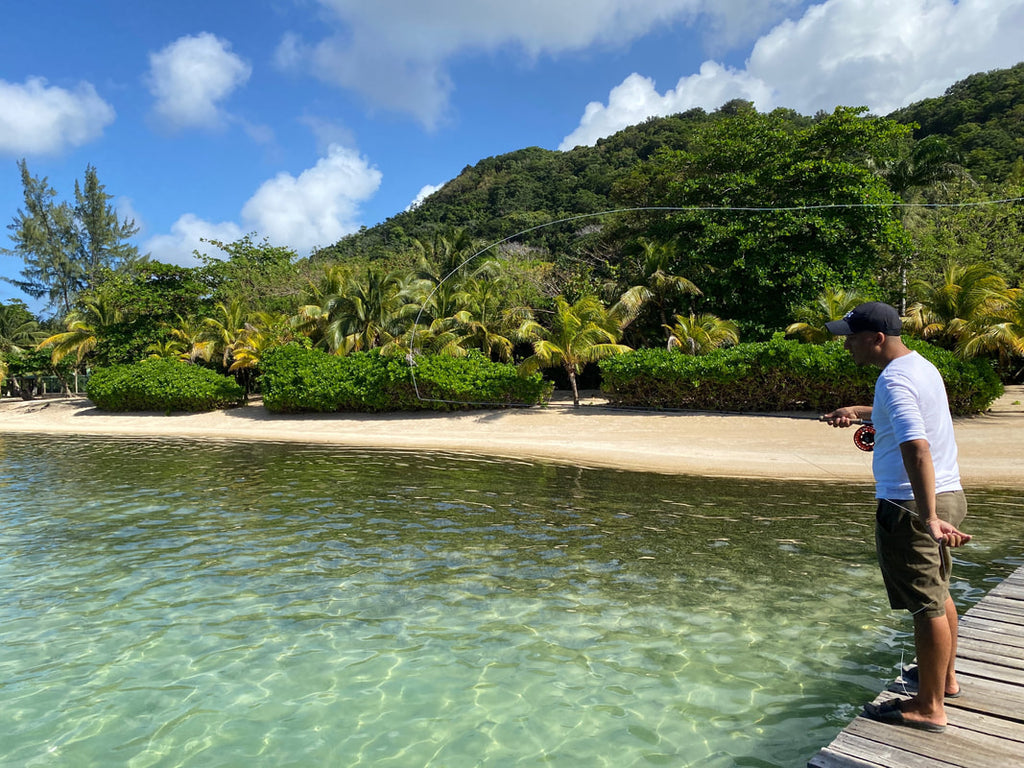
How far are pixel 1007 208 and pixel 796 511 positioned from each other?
89.8 feet

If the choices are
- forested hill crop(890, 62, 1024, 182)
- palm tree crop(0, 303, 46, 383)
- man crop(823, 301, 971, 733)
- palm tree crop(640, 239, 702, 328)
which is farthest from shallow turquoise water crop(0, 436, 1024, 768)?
palm tree crop(0, 303, 46, 383)

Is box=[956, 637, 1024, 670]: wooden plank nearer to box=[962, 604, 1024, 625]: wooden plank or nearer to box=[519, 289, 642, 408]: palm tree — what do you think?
box=[962, 604, 1024, 625]: wooden plank

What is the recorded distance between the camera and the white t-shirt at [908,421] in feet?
10.2

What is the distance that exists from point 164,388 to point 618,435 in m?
18.6

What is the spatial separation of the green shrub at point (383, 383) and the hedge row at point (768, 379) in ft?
11.1

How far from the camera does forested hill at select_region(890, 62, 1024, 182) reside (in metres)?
36.3

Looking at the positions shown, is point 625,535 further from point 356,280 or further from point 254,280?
point 254,280

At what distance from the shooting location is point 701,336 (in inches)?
858

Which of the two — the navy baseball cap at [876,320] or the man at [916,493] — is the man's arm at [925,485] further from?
the navy baseball cap at [876,320]

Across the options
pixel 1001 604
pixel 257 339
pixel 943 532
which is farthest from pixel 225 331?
pixel 943 532

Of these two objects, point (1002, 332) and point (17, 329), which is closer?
point (1002, 332)

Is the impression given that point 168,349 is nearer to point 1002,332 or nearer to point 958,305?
point 958,305

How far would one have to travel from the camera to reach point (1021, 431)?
15.4m

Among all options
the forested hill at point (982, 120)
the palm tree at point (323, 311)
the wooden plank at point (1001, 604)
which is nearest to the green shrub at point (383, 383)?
the palm tree at point (323, 311)
